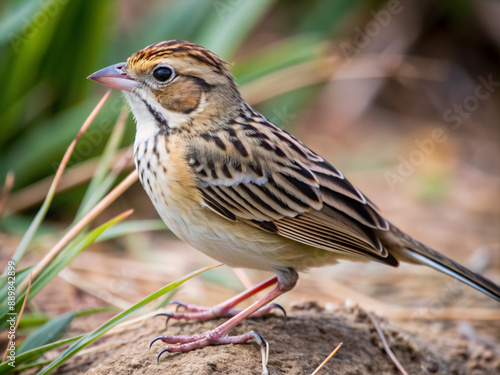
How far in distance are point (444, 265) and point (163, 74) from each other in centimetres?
193

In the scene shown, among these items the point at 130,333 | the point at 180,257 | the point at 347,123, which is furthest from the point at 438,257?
the point at 347,123

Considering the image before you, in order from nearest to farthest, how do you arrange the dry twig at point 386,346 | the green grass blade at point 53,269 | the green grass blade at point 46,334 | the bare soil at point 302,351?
the bare soil at point 302,351 → the green grass blade at point 53,269 → the green grass blade at point 46,334 → the dry twig at point 386,346

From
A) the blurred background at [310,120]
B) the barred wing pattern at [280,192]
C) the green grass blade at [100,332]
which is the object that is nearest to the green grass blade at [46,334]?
the green grass blade at [100,332]

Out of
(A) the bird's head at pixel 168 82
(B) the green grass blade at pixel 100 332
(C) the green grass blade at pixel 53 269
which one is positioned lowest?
(B) the green grass blade at pixel 100 332

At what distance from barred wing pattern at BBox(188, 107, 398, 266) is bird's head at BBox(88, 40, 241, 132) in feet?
0.66

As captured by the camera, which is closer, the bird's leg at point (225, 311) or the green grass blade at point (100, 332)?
the green grass blade at point (100, 332)

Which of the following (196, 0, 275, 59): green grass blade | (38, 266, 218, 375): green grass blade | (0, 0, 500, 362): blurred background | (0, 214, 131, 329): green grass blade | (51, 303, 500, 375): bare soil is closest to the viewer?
(38, 266, 218, 375): green grass blade

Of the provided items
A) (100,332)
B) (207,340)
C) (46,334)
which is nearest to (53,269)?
(46,334)

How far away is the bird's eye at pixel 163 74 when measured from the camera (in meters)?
3.81

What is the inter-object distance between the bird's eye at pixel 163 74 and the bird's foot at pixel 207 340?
1423 mm

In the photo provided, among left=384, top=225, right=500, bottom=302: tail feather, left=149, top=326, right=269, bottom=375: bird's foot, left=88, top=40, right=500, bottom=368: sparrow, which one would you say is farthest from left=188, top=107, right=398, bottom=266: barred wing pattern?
left=149, top=326, right=269, bottom=375: bird's foot

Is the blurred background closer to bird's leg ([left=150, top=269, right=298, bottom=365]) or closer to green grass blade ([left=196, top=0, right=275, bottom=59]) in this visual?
green grass blade ([left=196, top=0, right=275, bottom=59])

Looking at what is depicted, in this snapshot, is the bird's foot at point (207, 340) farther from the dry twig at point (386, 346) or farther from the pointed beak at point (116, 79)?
the pointed beak at point (116, 79)

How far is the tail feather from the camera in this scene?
379cm
